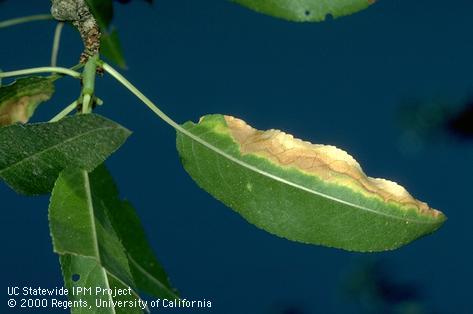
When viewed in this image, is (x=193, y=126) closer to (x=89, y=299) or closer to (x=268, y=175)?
(x=268, y=175)

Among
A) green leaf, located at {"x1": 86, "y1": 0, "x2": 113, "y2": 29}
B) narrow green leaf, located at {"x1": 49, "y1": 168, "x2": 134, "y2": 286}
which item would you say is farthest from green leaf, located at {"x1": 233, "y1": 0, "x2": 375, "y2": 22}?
narrow green leaf, located at {"x1": 49, "y1": 168, "x2": 134, "y2": 286}

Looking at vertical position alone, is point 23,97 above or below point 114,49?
below

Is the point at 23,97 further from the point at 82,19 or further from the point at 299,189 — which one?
the point at 299,189

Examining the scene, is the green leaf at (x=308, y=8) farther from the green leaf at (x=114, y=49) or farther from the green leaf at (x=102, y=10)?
the green leaf at (x=114, y=49)

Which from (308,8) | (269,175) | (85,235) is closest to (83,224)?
(85,235)

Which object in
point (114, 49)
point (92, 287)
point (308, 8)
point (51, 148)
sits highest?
point (114, 49)

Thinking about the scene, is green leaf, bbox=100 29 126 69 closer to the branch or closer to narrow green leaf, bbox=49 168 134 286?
the branch

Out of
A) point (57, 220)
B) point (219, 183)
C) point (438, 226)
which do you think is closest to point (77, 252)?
point (57, 220)
